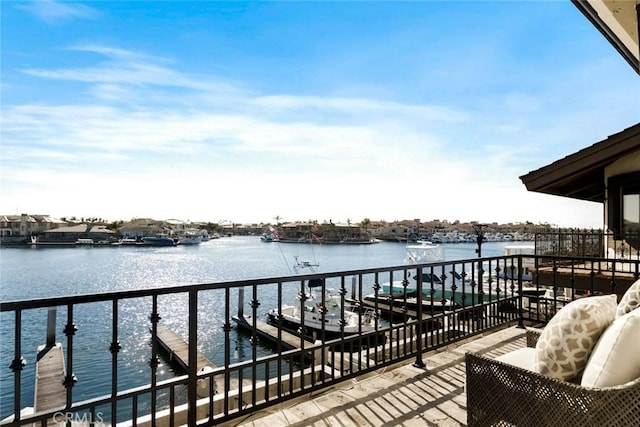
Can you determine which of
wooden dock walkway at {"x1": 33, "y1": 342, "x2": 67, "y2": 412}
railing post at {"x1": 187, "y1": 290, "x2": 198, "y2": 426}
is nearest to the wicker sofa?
railing post at {"x1": 187, "y1": 290, "x2": 198, "y2": 426}

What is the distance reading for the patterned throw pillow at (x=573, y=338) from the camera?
5.09 ft

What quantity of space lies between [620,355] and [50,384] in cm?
1111

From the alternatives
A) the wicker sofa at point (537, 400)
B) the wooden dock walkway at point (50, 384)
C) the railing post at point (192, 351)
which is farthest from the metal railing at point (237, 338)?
the wicker sofa at point (537, 400)

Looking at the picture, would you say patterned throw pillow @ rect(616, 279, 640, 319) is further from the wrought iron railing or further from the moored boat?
the moored boat

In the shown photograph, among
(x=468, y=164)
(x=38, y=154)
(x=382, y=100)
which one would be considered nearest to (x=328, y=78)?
(x=382, y=100)

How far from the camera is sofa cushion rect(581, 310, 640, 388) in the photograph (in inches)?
52.9

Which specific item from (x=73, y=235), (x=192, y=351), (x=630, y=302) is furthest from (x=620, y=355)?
(x=73, y=235)

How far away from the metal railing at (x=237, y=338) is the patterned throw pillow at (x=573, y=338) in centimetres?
143

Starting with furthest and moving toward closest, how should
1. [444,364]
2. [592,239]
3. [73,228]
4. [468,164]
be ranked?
[73,228]
[468,164]
[592,239]
[444,364]

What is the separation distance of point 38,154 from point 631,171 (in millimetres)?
18910

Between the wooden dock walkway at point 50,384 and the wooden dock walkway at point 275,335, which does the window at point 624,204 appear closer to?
the wooden dock walkway at point 275,335

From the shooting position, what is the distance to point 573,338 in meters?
1.57

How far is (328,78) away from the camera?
8.51 metres

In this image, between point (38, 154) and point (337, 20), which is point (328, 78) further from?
point (38, 154)
